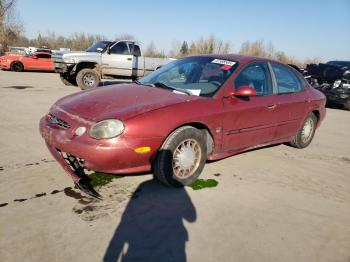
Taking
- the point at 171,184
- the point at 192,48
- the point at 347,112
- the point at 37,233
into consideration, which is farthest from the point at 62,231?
the point at 192,48

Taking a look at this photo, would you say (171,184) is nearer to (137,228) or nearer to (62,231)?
(137,228)

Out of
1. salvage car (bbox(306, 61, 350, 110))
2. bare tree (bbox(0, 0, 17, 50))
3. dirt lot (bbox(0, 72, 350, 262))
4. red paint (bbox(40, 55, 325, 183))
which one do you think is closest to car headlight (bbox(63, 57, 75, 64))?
dirt lot (bbox(0, 72, 350, 262))

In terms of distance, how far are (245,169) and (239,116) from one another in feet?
2.75

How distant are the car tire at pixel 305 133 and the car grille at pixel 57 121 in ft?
12.8

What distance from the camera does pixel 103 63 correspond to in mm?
13141

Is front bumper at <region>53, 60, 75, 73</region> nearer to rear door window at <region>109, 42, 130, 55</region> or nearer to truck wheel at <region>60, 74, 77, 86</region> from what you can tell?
truck wheel at <region>60, 74, 77, 86</region>

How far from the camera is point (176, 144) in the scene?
3832 mm

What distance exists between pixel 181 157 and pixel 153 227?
41.6 inches

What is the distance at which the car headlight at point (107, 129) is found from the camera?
11.3 feet

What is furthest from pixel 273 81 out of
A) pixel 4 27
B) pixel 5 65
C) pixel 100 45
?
pixel 4 27

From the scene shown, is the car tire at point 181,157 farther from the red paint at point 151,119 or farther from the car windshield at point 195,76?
the car windshield at point 195,76

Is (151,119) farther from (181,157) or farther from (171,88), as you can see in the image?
(171,88)

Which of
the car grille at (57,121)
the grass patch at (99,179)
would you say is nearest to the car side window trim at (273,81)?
the grass patch at (99,179)

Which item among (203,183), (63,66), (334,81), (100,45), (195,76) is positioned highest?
(100,45)
